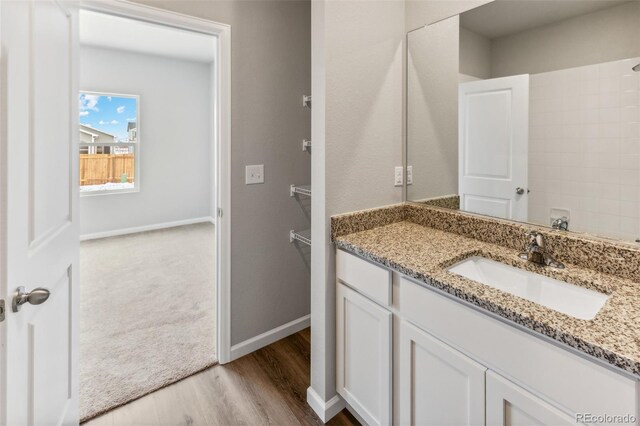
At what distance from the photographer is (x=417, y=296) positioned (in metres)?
1.24

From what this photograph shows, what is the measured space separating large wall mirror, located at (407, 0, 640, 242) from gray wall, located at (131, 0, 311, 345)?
82 cm

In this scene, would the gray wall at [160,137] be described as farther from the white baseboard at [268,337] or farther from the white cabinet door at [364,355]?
the white cabinet door at [364,355]

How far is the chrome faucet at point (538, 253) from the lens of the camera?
1.29 meters

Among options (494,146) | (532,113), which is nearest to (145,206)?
(494,146)

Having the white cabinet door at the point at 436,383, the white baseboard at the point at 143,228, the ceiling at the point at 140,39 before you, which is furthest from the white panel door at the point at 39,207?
the white baseboard at the point at 143,228

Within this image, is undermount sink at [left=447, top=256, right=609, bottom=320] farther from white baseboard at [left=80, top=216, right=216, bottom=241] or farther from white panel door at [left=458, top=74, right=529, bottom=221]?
white baseboard at [left=80, top=216, right=216, bottom=241]

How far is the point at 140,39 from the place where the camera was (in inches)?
178

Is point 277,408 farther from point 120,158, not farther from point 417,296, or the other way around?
point 120,158

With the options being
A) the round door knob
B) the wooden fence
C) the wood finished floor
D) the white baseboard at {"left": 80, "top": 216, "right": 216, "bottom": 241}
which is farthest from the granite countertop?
the wooden fence

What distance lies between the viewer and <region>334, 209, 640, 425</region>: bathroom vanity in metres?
0.81

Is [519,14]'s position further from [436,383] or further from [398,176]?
[436,383]

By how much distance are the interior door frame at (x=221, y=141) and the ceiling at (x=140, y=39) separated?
6.80 ft

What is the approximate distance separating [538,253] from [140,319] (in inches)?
106

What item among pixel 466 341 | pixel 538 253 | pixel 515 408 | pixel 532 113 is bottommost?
pixel 515 408
